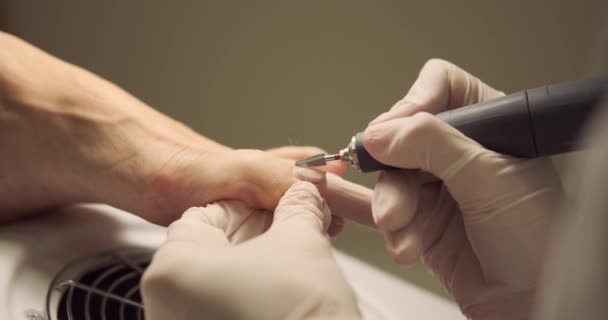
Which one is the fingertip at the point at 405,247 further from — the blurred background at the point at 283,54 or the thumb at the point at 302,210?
the blurred background at the point at 283,54

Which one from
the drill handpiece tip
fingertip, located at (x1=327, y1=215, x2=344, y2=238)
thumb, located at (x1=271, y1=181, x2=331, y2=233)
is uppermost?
the drill handpiece tip

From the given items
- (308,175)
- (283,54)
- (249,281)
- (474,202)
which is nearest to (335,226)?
(308,175)

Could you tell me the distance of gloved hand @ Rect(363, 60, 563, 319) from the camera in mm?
577

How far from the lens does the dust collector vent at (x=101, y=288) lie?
666mm

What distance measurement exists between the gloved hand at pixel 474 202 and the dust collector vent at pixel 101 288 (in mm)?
342

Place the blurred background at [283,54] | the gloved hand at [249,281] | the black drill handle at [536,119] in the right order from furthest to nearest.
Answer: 1. the blurred background at [283,54]
2. the black drill handle at [536,119]
3. the gloved hand at [249,281]

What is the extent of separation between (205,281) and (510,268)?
34 centimetres

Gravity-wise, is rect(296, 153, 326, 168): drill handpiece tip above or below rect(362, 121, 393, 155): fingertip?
below

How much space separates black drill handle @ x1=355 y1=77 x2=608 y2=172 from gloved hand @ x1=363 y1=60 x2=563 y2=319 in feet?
0.06

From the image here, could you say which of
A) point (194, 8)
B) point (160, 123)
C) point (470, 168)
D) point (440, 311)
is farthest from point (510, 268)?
point (194, 8)

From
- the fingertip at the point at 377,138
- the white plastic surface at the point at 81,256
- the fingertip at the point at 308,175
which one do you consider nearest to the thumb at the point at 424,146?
the fingertip at the point at 377,138

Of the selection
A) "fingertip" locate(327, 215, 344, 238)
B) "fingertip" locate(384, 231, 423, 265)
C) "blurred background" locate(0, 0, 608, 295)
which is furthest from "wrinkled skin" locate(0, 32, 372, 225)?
"blurred background" locate(0, 0, 608, 295)

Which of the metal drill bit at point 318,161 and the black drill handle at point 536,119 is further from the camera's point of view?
the metal drill bit at point 318,161

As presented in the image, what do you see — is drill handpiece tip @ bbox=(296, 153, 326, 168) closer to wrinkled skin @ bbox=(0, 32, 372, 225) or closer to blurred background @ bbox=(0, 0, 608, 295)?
wrinkled skin @ bbox=(0, 32, 372, 225)
